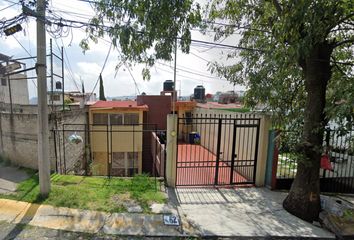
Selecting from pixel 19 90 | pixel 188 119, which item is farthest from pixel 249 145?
pixel 19 90

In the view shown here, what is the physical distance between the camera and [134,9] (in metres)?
4.19

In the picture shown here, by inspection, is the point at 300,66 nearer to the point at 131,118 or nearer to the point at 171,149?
the point at 171,149

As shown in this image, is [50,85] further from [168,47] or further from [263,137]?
[263,137]

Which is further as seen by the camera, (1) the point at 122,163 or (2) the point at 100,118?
(1) the point at 122,163

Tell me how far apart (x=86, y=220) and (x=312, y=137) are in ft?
17.2

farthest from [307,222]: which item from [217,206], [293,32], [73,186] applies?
[73,186]

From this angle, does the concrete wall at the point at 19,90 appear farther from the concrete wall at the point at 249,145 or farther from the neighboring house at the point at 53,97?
the concrete wall at the point at 249,145

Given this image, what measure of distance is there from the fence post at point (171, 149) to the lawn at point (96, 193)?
0.46 m

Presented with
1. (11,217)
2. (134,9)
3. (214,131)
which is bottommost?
(11,217)

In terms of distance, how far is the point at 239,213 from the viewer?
520 cm

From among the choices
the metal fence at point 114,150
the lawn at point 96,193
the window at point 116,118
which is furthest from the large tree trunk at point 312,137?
the window at point 116,118

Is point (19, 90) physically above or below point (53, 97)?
above

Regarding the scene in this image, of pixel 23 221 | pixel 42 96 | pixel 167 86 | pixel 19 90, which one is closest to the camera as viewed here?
pixel 23 221

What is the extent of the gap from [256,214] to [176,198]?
200 centimetres
